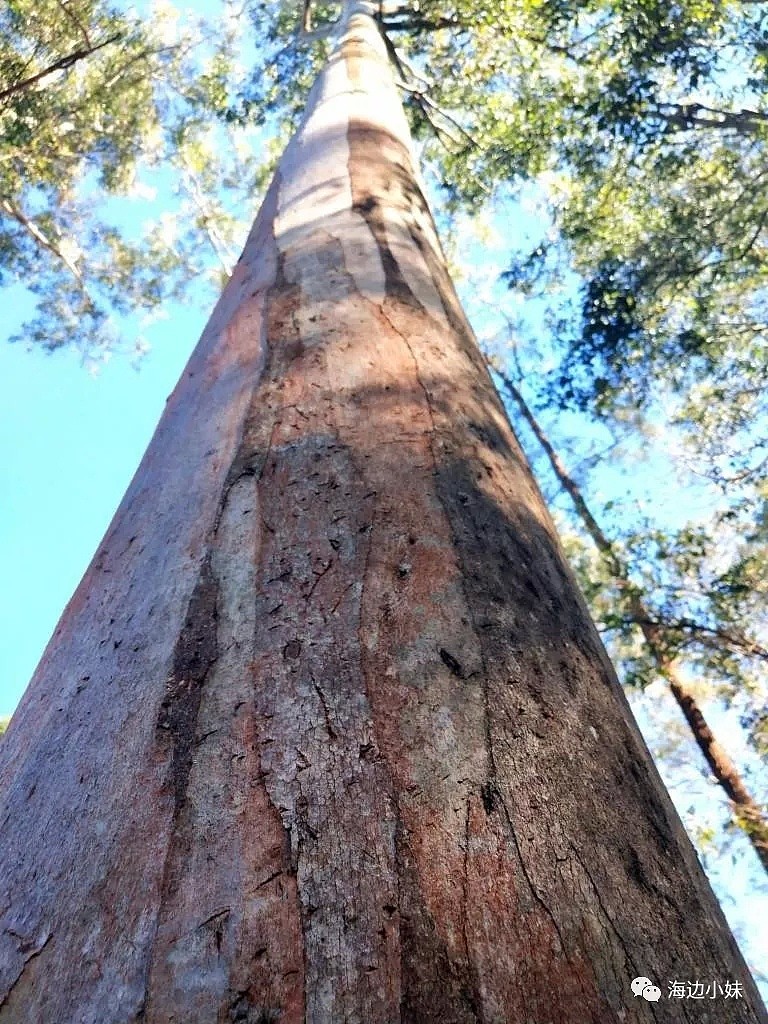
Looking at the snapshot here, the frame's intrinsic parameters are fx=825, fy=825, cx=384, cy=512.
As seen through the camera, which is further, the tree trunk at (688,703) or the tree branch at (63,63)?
the tree trunk at (688,703)

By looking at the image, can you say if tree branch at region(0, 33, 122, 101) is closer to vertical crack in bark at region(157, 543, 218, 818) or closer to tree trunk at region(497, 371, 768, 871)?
vertical crack in bark at region(157, 543, 218, 818)

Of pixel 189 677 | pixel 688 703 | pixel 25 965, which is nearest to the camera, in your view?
pixel 25 965

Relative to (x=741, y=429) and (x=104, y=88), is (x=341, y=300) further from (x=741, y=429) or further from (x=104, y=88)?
(x=104, y=88)

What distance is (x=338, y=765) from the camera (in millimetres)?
608

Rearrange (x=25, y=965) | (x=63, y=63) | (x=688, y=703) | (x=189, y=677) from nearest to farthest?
(x=25, y=965) < (x=189, y=677) < (x=63, y=63) < (x=688, y=703)

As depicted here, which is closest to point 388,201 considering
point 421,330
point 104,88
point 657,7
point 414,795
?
point 421,330

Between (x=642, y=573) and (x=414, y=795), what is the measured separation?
620 centimetres

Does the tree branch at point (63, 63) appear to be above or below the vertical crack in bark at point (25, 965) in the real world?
above

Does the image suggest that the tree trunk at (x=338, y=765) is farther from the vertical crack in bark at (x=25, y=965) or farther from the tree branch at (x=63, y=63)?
the tree branch at (x=63, y=63)

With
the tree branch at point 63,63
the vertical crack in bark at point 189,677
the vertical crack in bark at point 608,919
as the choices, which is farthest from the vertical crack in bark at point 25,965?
the tree branch at point 63,63

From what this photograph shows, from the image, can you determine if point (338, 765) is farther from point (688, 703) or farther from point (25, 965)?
point (688, 703)

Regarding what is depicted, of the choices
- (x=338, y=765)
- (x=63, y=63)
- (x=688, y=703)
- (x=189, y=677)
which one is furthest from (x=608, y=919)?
(x=688, y=703)

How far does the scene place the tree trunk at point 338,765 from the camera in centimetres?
51

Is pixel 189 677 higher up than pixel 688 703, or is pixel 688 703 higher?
pixel 688 703
